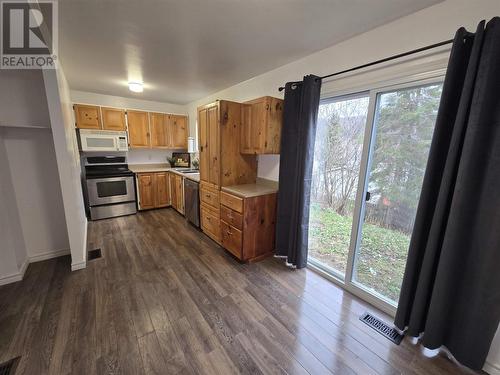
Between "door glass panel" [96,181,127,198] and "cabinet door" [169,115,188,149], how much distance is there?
1.47 m

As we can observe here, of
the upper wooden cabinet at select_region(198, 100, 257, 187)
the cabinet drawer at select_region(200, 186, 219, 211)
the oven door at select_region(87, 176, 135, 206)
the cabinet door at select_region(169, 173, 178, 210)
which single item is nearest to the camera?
the upper wooden cabinet at select_region(198, 100, 257, 187)

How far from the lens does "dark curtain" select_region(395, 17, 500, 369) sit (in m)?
1.20

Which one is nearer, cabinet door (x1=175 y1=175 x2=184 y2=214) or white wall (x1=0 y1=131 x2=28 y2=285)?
white wall (x1=0 y1=131 x2=28 y2=285)

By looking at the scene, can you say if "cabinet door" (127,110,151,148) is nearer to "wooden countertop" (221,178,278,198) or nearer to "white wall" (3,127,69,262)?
"white wall" (3,127,69,262)

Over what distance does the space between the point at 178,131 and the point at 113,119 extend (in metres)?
1.33

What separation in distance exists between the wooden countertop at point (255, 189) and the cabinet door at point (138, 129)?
285cm

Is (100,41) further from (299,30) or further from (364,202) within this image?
(364,202)

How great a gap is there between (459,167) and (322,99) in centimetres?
141

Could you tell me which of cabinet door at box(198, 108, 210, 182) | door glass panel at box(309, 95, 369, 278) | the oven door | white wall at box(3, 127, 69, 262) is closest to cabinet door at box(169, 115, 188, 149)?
the oven door

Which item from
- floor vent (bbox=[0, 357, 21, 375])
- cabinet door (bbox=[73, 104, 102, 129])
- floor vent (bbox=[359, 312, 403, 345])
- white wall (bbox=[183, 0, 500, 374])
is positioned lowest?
floor vent (bbox=[0, 357, 21, 375])

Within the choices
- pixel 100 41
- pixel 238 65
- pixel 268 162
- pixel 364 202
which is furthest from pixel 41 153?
pixel 364 202

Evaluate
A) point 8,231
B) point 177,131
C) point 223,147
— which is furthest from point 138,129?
point 8,231

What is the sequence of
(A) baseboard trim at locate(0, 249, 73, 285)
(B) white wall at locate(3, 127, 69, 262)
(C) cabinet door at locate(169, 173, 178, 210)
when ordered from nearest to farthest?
1. (A) baseboard trim at locate(0, 249, 73, 285)
2. (B) white wall at locate(3, 127, 69, 262)
3. (C) cabinet door at locate(169, 173, 178, 210)

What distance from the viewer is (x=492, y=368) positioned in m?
1.37
